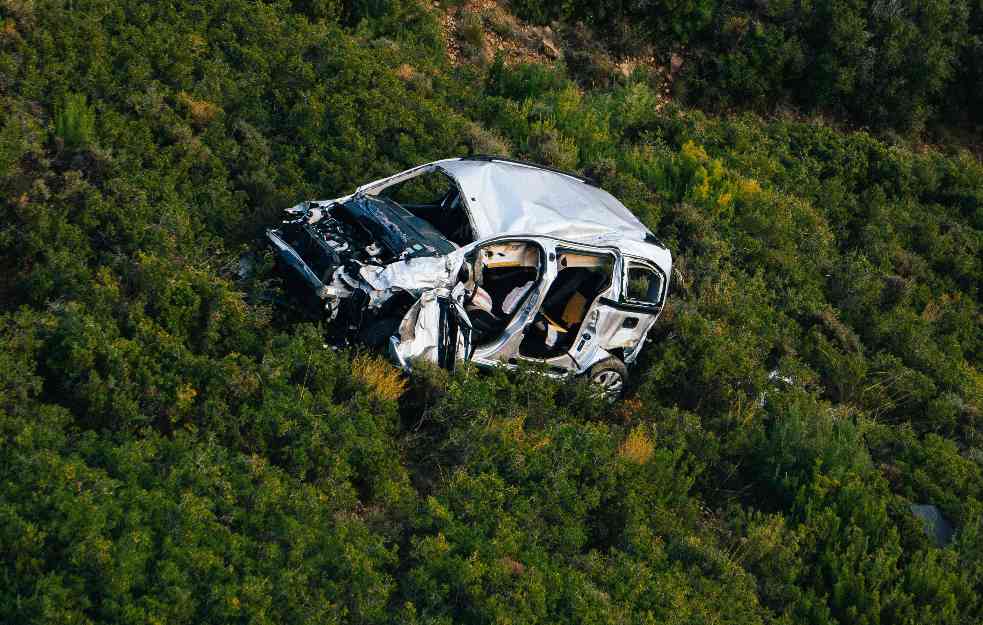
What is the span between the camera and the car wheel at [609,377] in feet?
33.9

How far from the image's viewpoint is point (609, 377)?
1055 centimetres

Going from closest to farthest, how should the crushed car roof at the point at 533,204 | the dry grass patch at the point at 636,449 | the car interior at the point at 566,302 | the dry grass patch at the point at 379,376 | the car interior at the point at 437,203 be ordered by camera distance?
the dry grass patch at the point at 379,376, the dry grass patch at the point at 636,449, the crushed car roof at the point at 533,204, the car interior at the point at 566,302, the car interior at the point at 437,203

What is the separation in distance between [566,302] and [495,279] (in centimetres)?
84

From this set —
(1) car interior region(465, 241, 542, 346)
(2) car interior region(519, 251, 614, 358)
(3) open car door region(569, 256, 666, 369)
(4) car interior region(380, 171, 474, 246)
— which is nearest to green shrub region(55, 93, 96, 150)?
(4) car interior region(380, 171, 474, 246)

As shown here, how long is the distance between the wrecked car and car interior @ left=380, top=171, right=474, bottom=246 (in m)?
0.03

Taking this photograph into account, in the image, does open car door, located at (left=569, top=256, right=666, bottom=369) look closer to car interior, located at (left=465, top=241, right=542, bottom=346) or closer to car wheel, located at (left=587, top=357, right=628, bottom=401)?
car wheel, located at (left=587, top=357, right=628, bottom=401)

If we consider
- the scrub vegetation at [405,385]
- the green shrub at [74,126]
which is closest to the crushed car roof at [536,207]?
the scrub vegetation at [405,385]

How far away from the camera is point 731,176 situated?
53.4 feet

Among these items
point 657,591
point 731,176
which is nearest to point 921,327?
point 731,176

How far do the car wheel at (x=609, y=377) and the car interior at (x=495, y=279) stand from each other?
1.13m

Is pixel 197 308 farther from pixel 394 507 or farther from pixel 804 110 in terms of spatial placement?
pixel 804 110

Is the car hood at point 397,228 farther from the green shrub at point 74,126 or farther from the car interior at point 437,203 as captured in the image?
the green shrub at point 74,126

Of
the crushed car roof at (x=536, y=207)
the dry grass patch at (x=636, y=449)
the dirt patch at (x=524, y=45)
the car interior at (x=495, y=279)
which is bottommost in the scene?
the dry grass patch at (x=636, y=449)

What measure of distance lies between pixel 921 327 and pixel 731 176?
374cm
